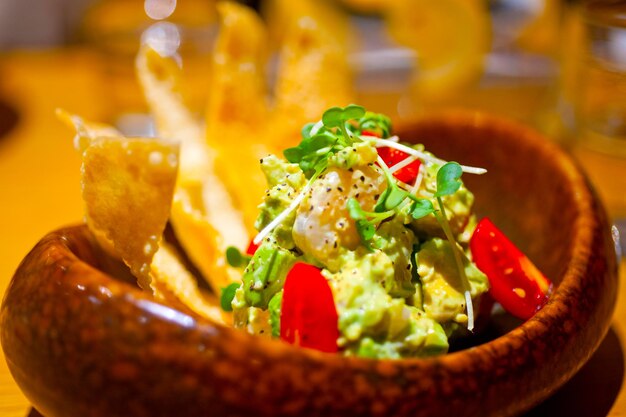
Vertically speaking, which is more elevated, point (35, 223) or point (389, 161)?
point (389, 161)

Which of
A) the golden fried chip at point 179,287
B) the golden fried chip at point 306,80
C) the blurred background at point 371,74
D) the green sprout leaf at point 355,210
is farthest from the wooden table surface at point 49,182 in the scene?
the golden fried chip at point 306,80

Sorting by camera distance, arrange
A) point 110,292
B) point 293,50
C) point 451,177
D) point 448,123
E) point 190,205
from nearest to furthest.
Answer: point 110,292 → point 451,177 → point 190,205 → point 448,123 → point 293,50

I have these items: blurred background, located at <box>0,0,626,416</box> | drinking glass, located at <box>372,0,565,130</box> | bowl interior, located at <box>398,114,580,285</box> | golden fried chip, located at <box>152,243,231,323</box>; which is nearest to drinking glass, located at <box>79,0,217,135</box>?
blurred background, located at <box>0,0,626,416</box>

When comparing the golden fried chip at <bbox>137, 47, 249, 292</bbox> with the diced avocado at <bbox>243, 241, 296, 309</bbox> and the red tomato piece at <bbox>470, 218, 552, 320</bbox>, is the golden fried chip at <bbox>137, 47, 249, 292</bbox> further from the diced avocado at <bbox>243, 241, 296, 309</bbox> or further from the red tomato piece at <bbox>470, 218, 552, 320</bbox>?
the red tomato piece at <bbox>470, 218, 552, 320</bbox>

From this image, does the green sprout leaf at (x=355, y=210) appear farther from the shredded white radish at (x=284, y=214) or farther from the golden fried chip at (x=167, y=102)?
the golden fried chip at (x=167, y=102)

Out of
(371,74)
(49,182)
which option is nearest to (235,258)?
(49,182)

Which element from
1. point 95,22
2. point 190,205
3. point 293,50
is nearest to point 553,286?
point 190,205

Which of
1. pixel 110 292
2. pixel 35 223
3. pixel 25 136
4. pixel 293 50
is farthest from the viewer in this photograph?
pixel 25 136

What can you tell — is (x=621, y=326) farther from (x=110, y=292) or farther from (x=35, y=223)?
(x=35, y=223)
